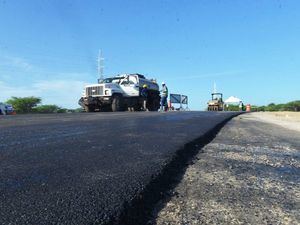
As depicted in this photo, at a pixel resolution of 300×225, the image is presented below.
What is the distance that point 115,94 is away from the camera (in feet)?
79.9

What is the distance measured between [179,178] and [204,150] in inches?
72.8

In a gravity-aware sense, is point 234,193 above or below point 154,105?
below

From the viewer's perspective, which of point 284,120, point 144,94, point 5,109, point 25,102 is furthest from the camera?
point 25,102

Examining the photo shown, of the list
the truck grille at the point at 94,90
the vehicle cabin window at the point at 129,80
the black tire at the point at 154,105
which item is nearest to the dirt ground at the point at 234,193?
the truck grille at the point at 94,90

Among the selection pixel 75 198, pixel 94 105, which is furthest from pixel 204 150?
pixel 94 105

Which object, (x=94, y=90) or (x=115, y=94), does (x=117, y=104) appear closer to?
(x=115, y=94)

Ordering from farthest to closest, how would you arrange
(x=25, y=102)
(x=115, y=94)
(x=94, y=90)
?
(x=25, y=102), (x=94, y=90), (x=115, y=94)

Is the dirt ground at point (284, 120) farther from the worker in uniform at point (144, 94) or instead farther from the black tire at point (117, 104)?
the black tire at point (117, 104)

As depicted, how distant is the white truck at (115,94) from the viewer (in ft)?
79.2

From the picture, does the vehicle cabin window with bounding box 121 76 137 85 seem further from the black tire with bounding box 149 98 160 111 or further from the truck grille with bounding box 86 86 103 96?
the black tire with bounding box 149 98 160 111

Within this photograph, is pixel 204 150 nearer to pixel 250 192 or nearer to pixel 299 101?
pixel 250 192

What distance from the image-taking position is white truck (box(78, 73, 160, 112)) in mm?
24125

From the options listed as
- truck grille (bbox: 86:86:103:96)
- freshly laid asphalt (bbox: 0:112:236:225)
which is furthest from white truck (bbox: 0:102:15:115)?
freshly laid asphalt (bbox: 0:112:236:225)

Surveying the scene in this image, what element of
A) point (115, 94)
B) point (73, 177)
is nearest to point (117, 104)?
point (115, 94)
